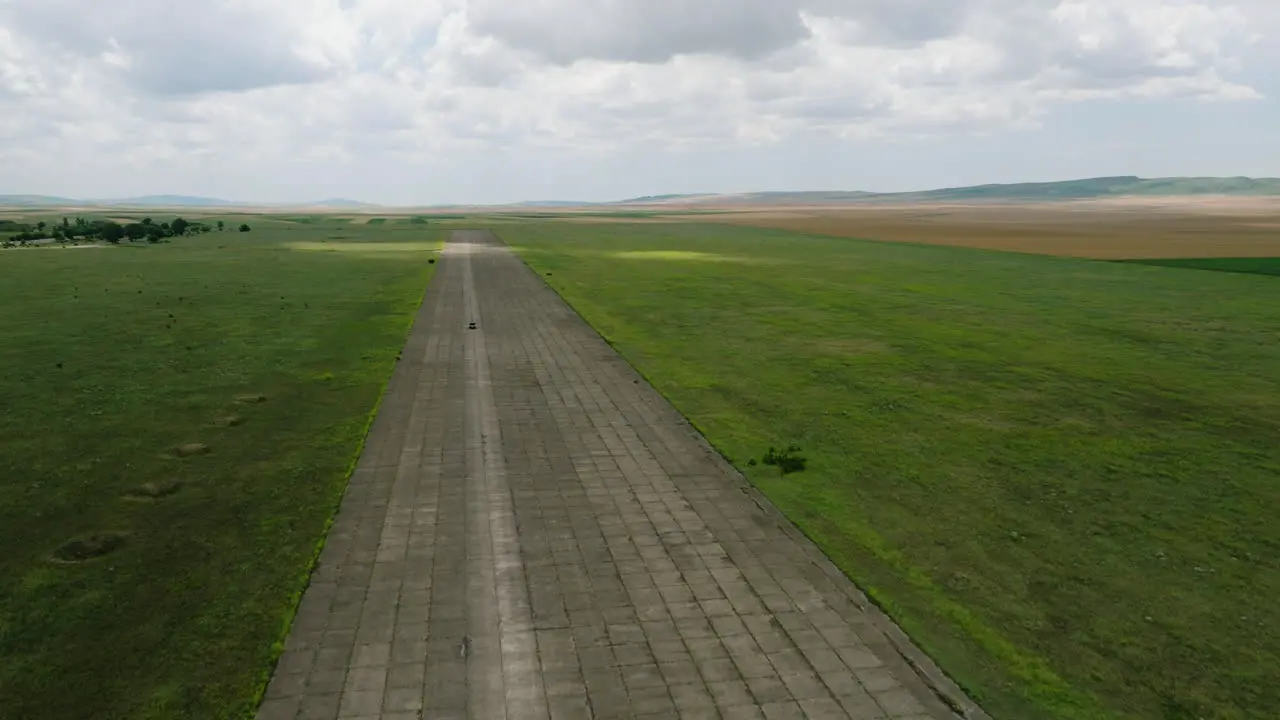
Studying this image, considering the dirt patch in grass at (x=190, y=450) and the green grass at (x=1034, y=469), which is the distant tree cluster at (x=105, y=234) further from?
the dirt patch in grass at (x=190, y=450)

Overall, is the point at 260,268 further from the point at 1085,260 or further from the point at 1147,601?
the point at 1085,260

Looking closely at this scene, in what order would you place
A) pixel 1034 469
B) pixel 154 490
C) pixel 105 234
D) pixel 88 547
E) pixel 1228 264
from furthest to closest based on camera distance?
pixel 105 234 → pixel 1228 264 → pixel 1034 469 → pixel 154 490 → pixel 88 547

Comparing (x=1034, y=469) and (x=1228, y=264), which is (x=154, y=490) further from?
(x=1228, y=264)

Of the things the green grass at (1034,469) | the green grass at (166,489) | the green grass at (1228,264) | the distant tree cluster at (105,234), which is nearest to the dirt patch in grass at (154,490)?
the green grass at (166,489)

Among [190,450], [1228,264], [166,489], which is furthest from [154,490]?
[1228,264]

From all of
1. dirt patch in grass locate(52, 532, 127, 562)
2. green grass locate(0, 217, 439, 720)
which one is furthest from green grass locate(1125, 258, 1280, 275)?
dirt patch in grass locate(52, 532, 127, 562)

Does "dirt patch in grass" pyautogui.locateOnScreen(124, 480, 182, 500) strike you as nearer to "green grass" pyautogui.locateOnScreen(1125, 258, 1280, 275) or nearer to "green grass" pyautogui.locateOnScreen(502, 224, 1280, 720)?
"green grass" pyautogui.locateOnScreen(502, 224, 1280, 720)

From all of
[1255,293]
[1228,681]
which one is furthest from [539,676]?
[1255,293]

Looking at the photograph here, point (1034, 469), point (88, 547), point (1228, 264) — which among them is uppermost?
point (1228, 264)
